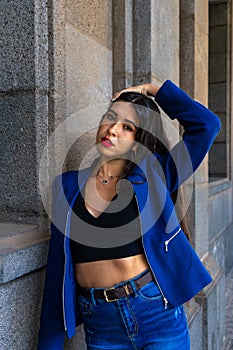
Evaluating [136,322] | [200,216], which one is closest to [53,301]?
[136,322]

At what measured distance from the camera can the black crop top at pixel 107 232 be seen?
6.59ft

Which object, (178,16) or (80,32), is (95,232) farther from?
(178,16)

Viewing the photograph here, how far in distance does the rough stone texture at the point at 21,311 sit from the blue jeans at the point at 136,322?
26 centimetres

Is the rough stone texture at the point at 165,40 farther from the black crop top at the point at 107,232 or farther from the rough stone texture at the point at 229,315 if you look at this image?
the rough stone texture at the point at 229,315

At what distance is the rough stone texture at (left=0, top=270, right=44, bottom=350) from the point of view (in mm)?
1984

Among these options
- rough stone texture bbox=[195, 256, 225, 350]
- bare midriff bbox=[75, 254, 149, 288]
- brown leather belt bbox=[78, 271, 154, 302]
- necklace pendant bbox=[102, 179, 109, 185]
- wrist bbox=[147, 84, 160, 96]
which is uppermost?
wrist bbox=[147, 84, 160, 96]

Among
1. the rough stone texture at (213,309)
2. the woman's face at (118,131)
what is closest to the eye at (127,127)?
the woman's face at (118,131)

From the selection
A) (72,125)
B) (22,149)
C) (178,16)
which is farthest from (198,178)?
(22,149)

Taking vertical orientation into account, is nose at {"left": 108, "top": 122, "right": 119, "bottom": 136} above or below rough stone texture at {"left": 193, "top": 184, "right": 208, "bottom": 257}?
above

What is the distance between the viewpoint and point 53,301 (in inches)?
83.2

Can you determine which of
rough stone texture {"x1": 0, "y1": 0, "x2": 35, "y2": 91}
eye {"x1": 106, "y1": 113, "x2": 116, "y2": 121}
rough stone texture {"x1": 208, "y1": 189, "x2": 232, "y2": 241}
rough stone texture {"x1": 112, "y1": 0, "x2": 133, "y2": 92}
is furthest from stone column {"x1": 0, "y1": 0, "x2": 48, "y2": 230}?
rough stone texture {"x1": 208, "y1": 189, "x2": 232, "y2": 241}

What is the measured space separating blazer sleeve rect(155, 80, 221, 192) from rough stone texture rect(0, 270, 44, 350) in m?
0.82

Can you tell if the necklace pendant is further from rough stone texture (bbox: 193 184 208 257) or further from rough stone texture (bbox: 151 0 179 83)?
rough stone texture (bbox: 193 184 208 257)

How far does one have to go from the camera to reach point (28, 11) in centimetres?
222
